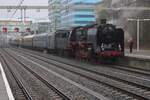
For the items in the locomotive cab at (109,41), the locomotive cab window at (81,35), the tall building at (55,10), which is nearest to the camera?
the locomotive cab at (109,41)

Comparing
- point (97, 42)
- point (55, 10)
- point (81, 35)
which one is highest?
point (55, 10)

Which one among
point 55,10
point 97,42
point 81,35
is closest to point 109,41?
point 97,42

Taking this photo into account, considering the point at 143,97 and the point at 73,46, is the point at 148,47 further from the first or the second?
the point at 143,97

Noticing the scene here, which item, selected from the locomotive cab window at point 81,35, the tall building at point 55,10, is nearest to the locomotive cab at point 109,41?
the locomotive cab window at point 81,35

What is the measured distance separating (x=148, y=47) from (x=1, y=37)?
88.6 m

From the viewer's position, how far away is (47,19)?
11088 centimetres

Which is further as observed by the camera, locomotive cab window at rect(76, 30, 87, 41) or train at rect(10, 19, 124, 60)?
locomotive cab window at rect(76, 30, 87, 41)

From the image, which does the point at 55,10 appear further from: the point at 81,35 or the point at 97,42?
the point at 97,42

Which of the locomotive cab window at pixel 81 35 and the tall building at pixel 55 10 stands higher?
the tall building at pixel 55 10

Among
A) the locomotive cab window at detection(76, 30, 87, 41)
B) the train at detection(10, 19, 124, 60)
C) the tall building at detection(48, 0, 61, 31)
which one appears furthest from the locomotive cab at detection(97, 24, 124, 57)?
the tall building at detection(48, 0, 61, 31)

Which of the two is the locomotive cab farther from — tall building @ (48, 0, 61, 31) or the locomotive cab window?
tall building @ (48, 0, 61, 31)

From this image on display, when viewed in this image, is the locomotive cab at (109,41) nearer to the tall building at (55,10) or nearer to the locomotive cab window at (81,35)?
the locomotive cab window at (81,35)

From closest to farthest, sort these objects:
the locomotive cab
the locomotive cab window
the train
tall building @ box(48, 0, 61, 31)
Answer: the locomotive cab
the train
the locomotive cab window
tall building @ box(48, 0, 61, 31)

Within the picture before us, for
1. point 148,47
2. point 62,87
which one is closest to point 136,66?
point 62,87
